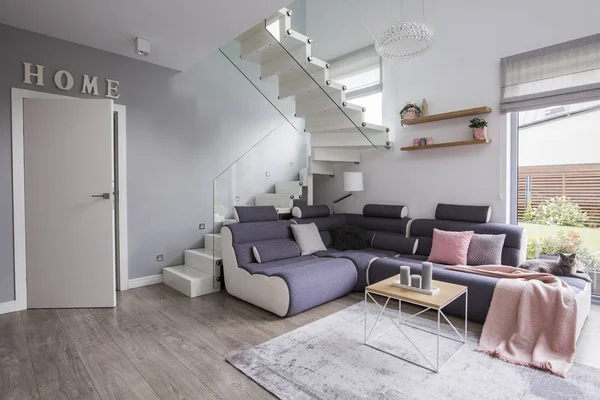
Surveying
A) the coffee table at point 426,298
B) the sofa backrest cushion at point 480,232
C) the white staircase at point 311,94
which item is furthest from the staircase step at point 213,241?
the sofa backrest cushion at point 480,232

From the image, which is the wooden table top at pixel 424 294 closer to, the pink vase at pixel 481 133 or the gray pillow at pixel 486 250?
the gray pillow at pixel 486 250

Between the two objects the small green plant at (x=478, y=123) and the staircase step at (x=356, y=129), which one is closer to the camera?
the small green plant at (x=478, y=123)

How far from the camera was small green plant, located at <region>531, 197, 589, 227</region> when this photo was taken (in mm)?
3506

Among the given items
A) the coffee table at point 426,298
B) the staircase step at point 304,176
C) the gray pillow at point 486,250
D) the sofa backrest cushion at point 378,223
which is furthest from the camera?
the staircase step at point 304,176

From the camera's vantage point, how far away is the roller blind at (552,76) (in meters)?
3.10

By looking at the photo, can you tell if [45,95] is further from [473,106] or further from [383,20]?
[473,106]

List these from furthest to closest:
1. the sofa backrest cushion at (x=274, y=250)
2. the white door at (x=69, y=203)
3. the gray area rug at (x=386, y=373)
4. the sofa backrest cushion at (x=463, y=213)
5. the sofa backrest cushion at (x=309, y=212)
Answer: the sofa backrest cushion at (x=309, y=212) → the sofa backrest cushion at (x=463, y=213) → the sofa backrest cushion at (x=274, y=250) → the white door at (x=69, y=203) → the gray area rug at (x=386, y=373)

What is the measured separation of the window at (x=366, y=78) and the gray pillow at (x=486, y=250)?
6.90 ft

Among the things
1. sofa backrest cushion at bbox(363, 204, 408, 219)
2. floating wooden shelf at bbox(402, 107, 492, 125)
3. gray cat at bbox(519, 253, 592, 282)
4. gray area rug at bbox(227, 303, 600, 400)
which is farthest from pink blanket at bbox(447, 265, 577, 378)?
floating wooden shelf at bbox(402, 107, 492, 125)

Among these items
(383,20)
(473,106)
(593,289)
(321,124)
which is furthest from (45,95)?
(593,289)

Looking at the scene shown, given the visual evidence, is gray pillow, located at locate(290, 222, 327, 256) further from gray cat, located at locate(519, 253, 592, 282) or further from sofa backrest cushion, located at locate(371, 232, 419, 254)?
gray cat, located at locate(519, 253, 592, 282)

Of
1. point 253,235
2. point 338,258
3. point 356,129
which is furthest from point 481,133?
point 253,235

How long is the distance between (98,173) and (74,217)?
0.50 metres

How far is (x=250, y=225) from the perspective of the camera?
3750 mm
